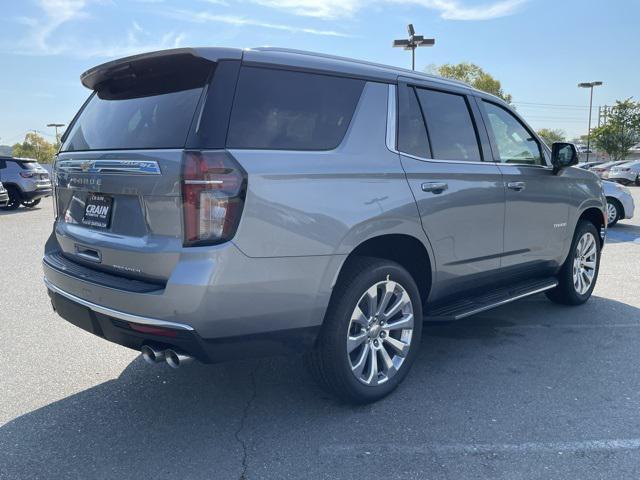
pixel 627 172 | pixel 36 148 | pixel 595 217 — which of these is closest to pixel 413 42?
pixel 627 172

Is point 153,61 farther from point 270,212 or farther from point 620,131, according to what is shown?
point 620,131

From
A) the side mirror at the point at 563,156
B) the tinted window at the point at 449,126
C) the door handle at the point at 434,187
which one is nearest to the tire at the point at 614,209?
the side mirror at the point at 563,156

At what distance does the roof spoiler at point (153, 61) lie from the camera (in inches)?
106

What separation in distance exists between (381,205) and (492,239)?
134 cm

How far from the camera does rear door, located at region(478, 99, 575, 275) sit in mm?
4297

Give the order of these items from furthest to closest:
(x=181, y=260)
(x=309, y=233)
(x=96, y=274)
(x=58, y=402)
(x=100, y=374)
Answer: (x=100, y=374)
(x=58, y=402)
(x=96, y=274)
(x=309, y=233)
(x=181, y=260)

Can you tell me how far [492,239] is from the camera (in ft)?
13.4

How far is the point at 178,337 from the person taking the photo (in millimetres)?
2584

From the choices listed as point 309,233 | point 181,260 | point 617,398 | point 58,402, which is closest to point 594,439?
point 617,398

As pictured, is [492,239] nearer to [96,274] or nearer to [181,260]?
[181,260]

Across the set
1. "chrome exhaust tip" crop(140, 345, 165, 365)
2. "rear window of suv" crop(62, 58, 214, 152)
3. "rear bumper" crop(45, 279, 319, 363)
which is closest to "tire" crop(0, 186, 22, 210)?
"rear window of suv" crop(62, 58, 214, 152)

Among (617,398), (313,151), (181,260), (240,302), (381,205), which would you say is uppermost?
(313,151)

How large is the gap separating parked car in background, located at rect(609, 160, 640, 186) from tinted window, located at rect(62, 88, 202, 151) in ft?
96.7

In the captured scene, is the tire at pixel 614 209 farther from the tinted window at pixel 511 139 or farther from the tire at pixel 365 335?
the tire at pixel 365 335
